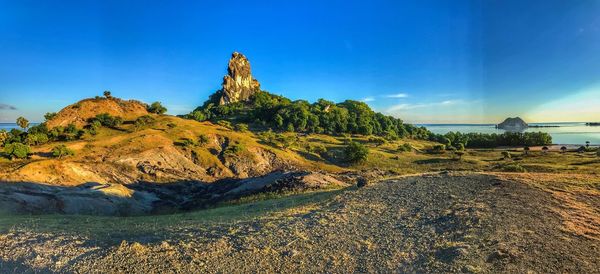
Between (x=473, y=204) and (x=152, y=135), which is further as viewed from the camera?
(x=152, y=135)

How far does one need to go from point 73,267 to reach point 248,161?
58539 mm

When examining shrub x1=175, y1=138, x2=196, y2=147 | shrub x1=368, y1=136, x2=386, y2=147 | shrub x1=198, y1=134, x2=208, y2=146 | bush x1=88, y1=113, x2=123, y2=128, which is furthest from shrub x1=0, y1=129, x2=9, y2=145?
shrub x1=368, y1=136, x2=386, y2=147

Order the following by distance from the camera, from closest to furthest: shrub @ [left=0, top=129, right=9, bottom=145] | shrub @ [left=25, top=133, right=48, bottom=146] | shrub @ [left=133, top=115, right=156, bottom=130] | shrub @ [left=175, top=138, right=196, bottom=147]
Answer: shrub @ [left=0, top=129, right=9, bottom=145] < shrub @ [left=25, top=133, right=48, bottom=146] < shrub @ [left=175, top=138, right=196, bottom=147] < shrub @ [left=133, top=115, right=156, bottom=130]

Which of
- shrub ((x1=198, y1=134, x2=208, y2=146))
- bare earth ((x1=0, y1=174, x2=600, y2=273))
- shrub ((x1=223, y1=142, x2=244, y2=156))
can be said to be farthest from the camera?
shrub ((x1=198, y1=134, x2=208, y2=146))

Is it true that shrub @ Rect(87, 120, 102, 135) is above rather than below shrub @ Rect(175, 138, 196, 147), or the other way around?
above

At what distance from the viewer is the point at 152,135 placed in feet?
225

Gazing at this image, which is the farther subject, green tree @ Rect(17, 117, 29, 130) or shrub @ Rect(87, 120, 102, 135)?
shrub @ Rect(87, 120, 102, 135)

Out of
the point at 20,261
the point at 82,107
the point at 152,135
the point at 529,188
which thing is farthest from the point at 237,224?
the point at 82,107

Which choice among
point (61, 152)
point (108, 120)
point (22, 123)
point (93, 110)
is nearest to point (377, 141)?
point (108, 120)

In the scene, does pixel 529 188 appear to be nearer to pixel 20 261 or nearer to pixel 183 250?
pixel 183 250

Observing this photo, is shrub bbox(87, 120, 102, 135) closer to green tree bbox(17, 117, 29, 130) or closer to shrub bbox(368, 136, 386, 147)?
green tree bbox(17, 117, 29, 130)

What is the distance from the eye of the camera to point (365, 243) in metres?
14.5

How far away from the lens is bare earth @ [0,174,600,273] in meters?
12.1

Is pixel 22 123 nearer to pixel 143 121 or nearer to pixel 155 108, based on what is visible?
pixel 143 121
